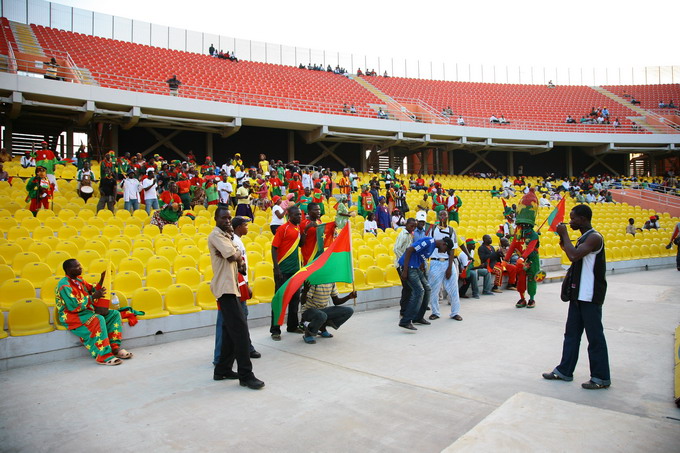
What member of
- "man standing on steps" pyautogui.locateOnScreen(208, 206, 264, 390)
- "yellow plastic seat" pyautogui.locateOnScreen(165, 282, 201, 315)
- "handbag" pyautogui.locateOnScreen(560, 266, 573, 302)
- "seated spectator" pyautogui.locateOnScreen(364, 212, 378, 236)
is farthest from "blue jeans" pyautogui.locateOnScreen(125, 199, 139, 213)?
"handbag" pyautogui.locateOnScreen(560, 266, 573, 302)

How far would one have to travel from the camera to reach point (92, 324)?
5.30 meters

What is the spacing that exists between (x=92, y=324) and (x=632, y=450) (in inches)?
204

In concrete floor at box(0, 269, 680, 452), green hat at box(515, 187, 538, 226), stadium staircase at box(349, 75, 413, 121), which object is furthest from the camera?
stadium staircase at box(349, 75, 413, 121)

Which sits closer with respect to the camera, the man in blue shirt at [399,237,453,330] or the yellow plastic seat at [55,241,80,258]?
the man in blue shirt at [399,237,453,330]

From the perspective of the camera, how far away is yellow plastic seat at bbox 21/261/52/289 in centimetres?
670

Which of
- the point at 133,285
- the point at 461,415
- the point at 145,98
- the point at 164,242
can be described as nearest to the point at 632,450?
the point at 461,415

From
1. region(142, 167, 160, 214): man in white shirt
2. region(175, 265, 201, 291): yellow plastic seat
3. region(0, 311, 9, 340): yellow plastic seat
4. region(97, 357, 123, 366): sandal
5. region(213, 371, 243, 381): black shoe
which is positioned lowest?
region(213, 371, 243, 381): black shoe

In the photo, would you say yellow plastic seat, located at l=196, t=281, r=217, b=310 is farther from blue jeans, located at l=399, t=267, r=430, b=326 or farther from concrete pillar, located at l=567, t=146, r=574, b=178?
concrete pillar, located at l=567, t=146, r=574, b=178

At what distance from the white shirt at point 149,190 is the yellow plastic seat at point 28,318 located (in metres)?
7.05

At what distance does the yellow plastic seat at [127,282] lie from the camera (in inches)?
262

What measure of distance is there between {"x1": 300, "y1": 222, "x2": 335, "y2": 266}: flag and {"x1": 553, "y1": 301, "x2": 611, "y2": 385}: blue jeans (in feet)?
10.4

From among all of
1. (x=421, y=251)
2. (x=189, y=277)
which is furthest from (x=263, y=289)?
(x=421, y=251)

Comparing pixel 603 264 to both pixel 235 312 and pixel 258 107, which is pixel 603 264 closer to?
pixel 235 312

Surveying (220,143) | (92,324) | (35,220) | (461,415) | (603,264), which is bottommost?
(461,415)
